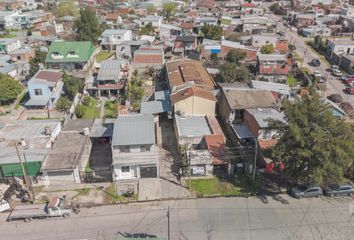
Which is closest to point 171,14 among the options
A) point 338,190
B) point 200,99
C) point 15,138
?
point 200,99

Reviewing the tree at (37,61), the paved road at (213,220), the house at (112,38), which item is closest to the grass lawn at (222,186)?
the paved road at (213,220)

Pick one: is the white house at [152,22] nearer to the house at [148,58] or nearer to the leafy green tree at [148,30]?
the leafy green tree at [148,30]

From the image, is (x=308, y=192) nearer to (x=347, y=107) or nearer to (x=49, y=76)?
(x=347, y=107)

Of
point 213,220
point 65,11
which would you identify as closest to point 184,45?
point 213,220

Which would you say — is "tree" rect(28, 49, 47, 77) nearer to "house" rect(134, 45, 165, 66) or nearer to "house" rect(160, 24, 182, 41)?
"house" rect(134, 45, 165, 66)

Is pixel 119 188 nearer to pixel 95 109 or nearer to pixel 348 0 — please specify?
pixel 95 109
